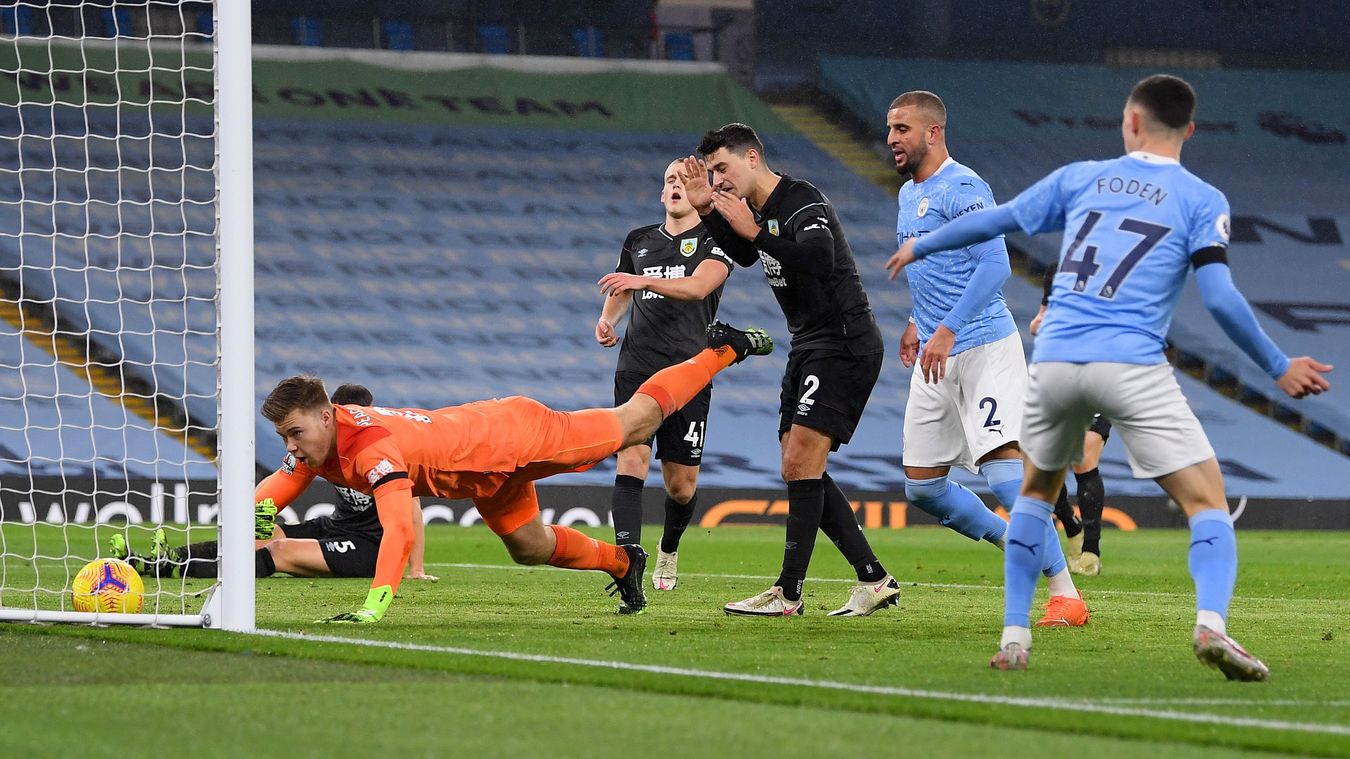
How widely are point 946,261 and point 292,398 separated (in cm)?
290

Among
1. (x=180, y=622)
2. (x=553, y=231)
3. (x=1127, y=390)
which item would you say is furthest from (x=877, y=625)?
(x=553, y=231)

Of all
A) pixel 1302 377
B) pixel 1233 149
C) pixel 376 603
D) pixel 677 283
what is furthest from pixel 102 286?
pixel 1302 377

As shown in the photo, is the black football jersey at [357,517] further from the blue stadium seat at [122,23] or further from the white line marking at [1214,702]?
the blue stadium seat at [122,23]

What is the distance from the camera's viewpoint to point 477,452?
6289mm

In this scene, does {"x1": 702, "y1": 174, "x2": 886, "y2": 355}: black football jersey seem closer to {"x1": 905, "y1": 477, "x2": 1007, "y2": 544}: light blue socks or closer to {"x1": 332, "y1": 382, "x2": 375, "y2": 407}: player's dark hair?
{"x1": 905, "y1": 477, "x2": 1007, "y2": 544}: light blue socks

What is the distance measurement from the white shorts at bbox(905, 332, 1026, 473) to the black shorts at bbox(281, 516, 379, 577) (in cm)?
333

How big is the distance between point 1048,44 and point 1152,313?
67.6ft

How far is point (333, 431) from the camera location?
590cm

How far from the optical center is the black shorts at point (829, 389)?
6863mm

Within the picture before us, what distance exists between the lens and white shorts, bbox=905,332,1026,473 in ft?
22.5

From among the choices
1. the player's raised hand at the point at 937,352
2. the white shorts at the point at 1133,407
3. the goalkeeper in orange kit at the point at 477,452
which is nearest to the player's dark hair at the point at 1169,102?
the white shorts at the point at 1133,407

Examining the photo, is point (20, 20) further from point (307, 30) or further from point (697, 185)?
point (697, 185)

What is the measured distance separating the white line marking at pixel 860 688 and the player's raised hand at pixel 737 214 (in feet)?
6.54

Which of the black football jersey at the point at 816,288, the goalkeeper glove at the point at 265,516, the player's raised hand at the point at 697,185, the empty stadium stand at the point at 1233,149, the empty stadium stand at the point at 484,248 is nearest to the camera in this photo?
the goalkeeper glove at the point at 265,516
